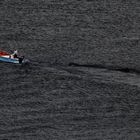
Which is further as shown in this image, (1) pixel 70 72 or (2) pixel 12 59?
(2) pixel 12 59

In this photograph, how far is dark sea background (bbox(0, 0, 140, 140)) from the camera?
282 feet

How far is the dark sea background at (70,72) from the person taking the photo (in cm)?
8594

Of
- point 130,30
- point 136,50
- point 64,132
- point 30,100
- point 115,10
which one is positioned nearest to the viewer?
point 64,132

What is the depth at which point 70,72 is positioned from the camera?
99375 millimetres

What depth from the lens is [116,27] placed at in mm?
122500

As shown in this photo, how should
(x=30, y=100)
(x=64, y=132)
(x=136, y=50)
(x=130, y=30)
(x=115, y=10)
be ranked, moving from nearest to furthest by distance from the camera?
(x=64, y=132)
(x=30, y=100)
(x=136, y=50)
(x=130, y=30)
(x=115, y=10)

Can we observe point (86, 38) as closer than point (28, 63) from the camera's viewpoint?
No

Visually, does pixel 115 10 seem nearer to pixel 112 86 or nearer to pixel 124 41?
pixel 124 41

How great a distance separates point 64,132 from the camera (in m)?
84.6

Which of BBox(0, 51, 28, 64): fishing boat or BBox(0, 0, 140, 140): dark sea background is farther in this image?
BBox(0, 51, 28, 64): fishing boat

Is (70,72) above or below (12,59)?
below

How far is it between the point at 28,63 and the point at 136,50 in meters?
15.8

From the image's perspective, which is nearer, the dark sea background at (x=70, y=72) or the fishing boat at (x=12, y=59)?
the dark sea background at (x=70, y=72)

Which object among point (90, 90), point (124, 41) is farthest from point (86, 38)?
point (90, 90)
